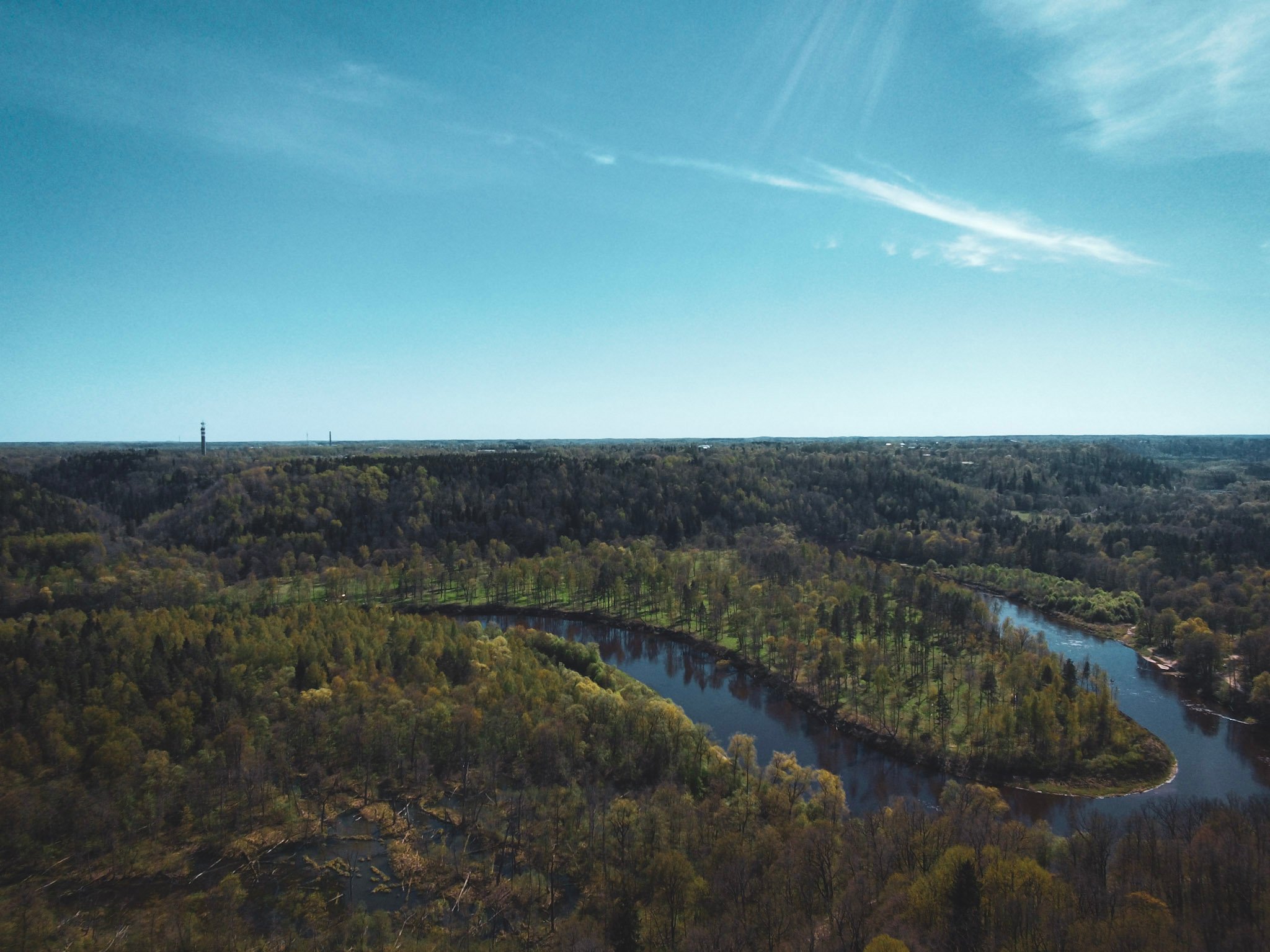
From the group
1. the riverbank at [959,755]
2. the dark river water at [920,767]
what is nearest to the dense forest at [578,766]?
the riverbank at [959,755]

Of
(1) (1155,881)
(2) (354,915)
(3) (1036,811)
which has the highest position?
(1) (1155,881)

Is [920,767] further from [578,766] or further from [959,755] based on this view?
[578,766]

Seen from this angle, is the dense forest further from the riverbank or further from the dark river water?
the dark river water

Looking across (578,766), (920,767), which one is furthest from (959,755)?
(578,766)

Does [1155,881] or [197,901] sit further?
[197,901]

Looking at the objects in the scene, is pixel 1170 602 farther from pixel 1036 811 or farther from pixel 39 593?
pixel 39 593

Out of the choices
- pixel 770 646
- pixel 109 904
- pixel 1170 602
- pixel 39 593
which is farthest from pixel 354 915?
pixel 1170 602

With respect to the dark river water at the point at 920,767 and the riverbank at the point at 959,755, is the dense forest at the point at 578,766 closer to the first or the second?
the riverbank at the point at 959,755
